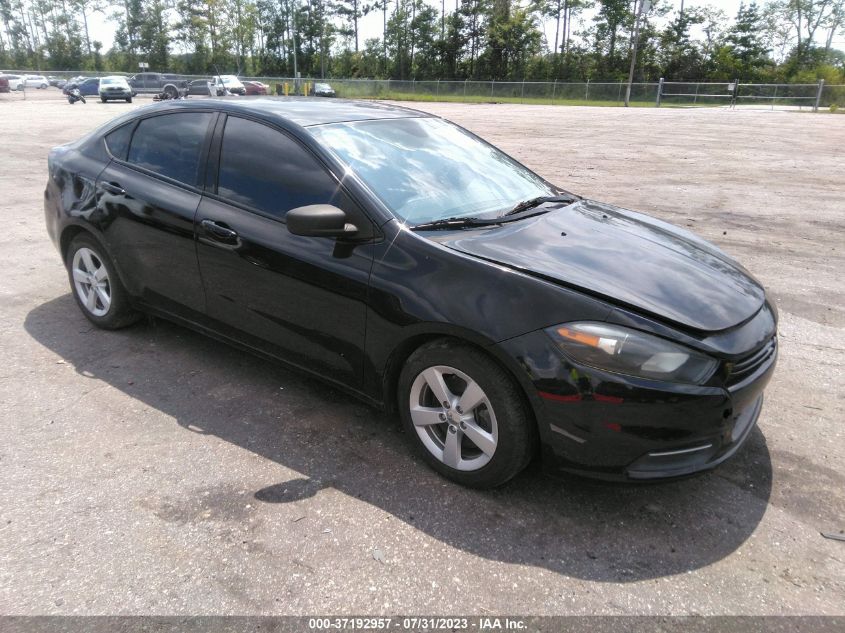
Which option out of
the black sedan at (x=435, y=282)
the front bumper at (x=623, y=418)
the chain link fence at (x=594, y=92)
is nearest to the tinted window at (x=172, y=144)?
the black sedan at (x=435, y=282)

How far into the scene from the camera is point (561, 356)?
7.91 ft

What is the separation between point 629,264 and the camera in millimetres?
2855

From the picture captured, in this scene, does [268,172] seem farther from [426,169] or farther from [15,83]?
[15,83]

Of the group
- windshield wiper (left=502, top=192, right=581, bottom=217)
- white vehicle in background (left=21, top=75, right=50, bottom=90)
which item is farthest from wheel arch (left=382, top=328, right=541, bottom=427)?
white vehicle in background (left=21, top=75, right=50, bottom=90)

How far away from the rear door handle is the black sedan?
1cm

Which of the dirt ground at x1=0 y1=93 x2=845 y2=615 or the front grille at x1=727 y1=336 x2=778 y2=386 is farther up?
the front grille at x1=727 y1=336 x2=778 y2=386

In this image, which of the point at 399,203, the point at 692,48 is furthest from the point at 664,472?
the point at 692,48

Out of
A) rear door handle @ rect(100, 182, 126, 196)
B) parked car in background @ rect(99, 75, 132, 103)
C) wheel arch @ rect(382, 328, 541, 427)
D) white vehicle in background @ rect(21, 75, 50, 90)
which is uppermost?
white vehicle in background @ rect(21, 75, 50, 90)

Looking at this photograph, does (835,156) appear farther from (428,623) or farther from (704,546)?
(428,623)

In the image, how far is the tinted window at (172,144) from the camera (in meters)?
3.70

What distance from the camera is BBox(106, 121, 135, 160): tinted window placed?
414 centimetres

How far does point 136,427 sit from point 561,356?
2.26m

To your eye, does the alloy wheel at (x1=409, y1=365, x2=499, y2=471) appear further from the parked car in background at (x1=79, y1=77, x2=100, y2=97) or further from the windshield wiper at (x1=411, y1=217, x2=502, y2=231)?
the parked car in background at (x1=79, y1=77, x2=100, y2=97)

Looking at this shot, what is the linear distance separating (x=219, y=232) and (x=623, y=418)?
91.0 inches
